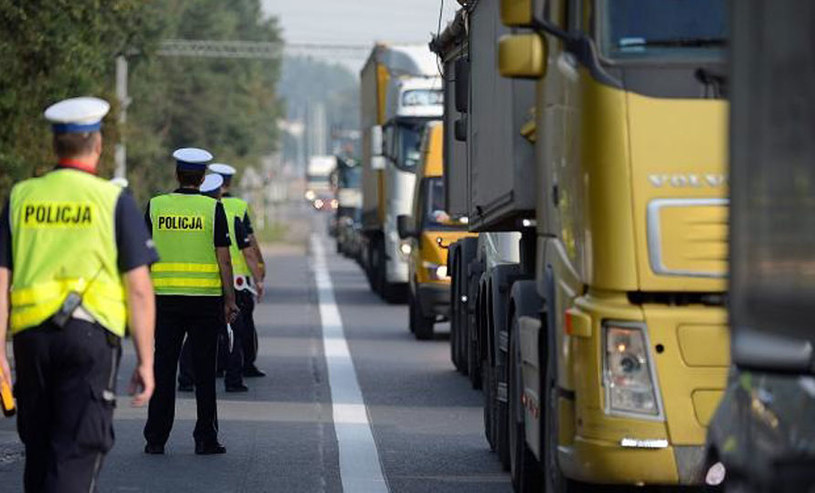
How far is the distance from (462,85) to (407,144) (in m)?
18.3

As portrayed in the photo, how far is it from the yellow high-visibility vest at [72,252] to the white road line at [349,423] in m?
4.03

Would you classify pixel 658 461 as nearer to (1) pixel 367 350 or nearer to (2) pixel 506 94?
(2) pixel 506 94

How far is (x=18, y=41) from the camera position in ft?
99.4

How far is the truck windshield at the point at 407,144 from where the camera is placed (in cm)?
3391

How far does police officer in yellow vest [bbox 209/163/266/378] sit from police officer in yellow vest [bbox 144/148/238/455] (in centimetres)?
406

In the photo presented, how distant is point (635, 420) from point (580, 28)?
5.66 feet

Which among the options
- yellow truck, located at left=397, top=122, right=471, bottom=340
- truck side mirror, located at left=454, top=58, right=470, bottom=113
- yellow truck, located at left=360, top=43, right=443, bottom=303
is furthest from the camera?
yellow truck, located at left=360, top=43, right=443, bottom=303

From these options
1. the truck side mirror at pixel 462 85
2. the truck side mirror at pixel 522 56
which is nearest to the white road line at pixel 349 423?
the truck side mirror at pixel 462 85

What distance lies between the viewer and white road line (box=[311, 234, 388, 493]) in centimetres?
1309

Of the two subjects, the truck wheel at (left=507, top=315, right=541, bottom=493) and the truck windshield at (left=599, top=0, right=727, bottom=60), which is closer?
the truck windshield at (left=599, top=0, right=727, bottom=60)

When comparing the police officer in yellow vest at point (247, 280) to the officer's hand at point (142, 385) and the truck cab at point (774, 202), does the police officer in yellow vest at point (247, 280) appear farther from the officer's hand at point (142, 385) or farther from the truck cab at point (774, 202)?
the truck cab at point (774, 202)

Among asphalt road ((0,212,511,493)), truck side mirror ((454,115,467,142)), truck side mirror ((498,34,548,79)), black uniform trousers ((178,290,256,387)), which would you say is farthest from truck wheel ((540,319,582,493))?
black uniform trousers ((178,290,256,387))

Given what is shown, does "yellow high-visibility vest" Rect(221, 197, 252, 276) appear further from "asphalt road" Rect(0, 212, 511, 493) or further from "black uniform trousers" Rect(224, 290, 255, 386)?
"asphalt road" Rect(0, 212, 511, 493)

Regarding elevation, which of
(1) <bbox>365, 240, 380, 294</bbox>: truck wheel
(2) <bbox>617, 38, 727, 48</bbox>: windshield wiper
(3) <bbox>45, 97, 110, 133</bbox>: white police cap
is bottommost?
(1) <bbox>365, 240, 380, 294</bbox>: truck wheel
